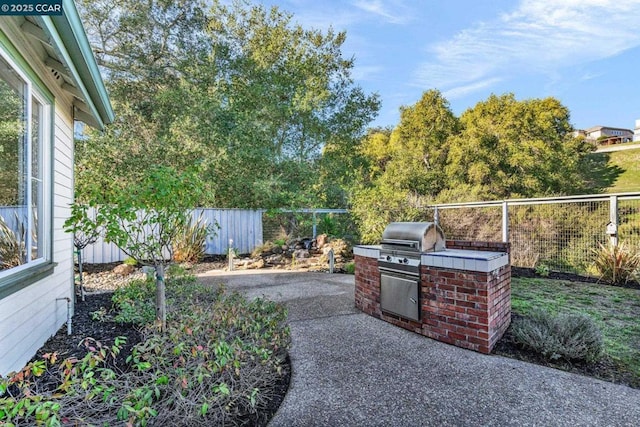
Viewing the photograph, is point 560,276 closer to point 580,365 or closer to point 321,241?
point 580,365

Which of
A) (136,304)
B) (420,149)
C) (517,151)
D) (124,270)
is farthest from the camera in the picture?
(420,149)

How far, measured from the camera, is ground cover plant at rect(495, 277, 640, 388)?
3.06 metres

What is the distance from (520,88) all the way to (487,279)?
53.6 ft

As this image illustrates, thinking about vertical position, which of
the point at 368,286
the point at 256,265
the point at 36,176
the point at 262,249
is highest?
the point at 36,176

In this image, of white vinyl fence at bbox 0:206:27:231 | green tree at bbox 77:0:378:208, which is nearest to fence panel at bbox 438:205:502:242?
green tree at bbox 77:0:378:208

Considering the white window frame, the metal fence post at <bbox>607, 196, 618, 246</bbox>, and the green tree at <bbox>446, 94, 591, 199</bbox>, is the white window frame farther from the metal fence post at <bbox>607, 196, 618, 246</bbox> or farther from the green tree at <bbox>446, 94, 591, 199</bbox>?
the green tree at <bbox>446, 94, 591, 199</bbox>

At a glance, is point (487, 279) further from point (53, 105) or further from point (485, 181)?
point (485, 181)

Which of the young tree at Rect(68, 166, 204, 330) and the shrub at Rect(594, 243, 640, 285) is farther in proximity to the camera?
the shrub at Rect(594, 243, 640, 285)

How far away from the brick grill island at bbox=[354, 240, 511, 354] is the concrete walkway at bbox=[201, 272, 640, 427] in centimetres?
15

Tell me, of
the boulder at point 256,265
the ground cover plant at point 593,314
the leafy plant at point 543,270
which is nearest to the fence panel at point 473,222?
the leafy plant at point 543,270

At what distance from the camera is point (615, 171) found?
57.4 ft

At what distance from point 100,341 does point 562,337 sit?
4.74 m

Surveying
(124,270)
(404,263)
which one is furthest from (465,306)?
(124,270)

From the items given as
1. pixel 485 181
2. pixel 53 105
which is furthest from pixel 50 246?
pixel 485 181
